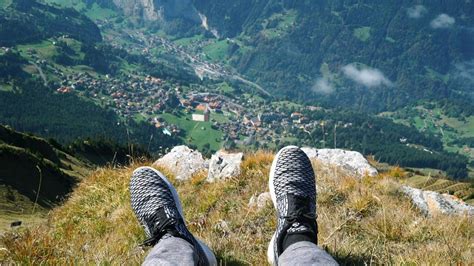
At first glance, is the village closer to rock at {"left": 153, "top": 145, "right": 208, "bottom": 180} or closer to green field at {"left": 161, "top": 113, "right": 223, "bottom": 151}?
green field at {"left": 161, "top": 113, "right": 223, "bottom": 151}

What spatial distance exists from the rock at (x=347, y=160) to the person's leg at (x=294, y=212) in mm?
3693

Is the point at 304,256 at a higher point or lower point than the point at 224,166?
higher

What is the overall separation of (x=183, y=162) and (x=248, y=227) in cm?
532

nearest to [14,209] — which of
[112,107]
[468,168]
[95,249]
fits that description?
[95,249]

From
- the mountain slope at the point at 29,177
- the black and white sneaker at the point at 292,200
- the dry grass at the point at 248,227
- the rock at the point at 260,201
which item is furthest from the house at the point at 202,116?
the black and white sneaker at the point at 292,200

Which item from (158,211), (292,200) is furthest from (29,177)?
(292,200)

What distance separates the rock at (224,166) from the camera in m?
8.03

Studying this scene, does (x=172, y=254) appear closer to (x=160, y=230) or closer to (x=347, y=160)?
(x=160, y=230)

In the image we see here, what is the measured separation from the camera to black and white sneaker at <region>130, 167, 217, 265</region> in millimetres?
3573

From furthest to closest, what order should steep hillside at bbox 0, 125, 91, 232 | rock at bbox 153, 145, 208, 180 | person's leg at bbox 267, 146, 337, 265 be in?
steep hillside at bbox 0, 125, 91, 232 < rock at bbox 153, 145, 208, 180 < person's leg at bbox 267, 146, 337, 265

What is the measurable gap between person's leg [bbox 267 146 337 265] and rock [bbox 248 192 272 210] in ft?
3.65

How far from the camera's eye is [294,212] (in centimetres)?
392

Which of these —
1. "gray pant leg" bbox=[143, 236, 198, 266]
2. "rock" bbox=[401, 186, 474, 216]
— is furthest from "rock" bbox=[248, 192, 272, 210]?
"gray pant leg" bbox=[143, 236, 198, 266]

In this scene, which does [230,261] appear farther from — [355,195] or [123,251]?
[355,195]
